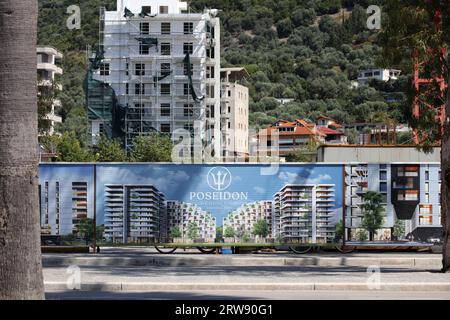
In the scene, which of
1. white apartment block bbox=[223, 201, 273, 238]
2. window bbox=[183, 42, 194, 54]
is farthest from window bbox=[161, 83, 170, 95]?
white apartment block bbox=[223, 201, 273, 238]

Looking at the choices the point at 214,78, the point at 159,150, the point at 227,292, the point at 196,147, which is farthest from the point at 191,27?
the point at 227,292

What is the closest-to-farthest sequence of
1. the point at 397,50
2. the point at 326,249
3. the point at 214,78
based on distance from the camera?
the point at 397,50, the point at 326,249, the point at 214,78

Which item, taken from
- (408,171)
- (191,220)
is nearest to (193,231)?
(191,220)

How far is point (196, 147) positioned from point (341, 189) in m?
99.2

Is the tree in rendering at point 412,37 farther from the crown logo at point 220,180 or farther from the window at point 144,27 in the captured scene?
the window at point 144,27

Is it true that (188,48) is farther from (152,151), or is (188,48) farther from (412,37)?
(412,37)

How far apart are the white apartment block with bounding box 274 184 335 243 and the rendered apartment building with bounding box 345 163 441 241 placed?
1.33 m

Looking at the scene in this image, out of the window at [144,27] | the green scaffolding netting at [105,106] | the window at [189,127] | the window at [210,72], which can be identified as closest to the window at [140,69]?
the green scaffolding netting at [105,106]

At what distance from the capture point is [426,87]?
112ft

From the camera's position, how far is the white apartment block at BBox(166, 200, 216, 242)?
3142 centimetres

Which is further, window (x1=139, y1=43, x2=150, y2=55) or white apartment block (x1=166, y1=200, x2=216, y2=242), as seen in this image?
window (x1=139, y1=43, x2=150, y2=55)

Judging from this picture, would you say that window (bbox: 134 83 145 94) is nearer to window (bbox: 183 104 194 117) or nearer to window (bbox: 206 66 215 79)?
window (bbox: 183 104 194 117)
